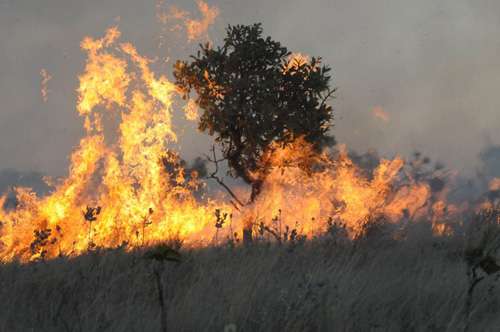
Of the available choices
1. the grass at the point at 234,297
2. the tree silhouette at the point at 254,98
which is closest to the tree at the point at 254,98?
the tree silhouette at the point at 254,98

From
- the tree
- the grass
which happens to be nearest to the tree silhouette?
the tree

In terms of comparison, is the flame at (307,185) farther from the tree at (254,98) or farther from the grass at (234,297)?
the grass at (234,297)

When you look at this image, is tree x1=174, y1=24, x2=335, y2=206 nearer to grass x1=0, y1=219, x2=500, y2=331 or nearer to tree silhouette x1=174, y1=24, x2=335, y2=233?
tree silhouette x1=174, y1=24, x2=335, y2=233

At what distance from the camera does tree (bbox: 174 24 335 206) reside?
18.6 metres

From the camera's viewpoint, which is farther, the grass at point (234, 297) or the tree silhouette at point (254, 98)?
the tree silhouette at point (254, 98)

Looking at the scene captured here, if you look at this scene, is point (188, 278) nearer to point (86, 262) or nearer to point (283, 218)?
point (86, 262)

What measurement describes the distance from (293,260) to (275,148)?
11.4 meters

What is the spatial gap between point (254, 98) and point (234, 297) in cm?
1407

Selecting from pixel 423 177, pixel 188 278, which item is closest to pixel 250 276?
pixel 188 278

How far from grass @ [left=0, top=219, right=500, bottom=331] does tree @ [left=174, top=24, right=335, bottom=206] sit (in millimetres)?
10308

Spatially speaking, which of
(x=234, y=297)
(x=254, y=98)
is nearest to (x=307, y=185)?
(x=254, y=98)

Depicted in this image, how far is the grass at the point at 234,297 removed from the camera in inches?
194

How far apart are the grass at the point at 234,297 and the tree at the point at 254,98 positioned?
33.8 feet

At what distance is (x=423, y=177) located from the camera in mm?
57562
